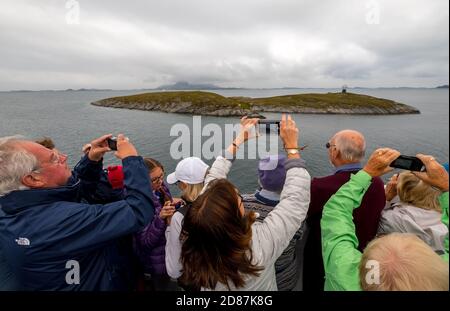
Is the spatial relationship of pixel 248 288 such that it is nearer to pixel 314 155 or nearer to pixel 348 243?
pixel 348 243

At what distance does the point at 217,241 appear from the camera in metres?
1.65

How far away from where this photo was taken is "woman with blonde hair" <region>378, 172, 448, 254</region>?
2.27 meters

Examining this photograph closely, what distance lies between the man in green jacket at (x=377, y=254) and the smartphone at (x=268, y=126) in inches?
37.2

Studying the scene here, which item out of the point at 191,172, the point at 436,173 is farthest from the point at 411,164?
the point at 191,172

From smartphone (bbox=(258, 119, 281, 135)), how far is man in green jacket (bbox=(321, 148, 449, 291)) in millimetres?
946

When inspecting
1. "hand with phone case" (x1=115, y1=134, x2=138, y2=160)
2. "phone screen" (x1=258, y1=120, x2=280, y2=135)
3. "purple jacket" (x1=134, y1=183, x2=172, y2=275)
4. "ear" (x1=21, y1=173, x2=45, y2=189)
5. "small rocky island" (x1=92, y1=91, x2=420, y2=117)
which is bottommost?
"purple jacket" (x1=134, y1=183, x2=172, y2=275)

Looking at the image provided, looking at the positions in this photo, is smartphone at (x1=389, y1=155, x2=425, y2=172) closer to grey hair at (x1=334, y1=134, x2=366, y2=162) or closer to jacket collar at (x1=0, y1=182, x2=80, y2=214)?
grey hair at (x1=334, y1=134, x2=366, y2=162)

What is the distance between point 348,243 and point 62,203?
2.28 metres

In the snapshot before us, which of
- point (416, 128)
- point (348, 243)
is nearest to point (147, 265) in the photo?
point (348, 243)

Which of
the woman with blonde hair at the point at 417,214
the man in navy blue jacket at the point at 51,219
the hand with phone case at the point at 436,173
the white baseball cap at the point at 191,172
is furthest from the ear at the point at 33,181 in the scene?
the woman with blonde hair at the point at 417,214

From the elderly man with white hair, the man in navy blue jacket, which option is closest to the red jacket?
the elderly man with white hair

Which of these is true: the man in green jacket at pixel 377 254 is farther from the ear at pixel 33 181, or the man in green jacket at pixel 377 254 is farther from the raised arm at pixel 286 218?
the ear at pixel 33 181

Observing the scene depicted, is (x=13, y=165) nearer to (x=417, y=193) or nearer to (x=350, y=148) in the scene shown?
(x=350, y=148)

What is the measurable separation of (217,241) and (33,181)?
164 centimetres
